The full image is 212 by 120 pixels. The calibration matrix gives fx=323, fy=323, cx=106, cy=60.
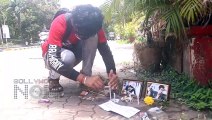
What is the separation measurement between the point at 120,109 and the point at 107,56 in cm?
74

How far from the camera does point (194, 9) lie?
10.2 feet

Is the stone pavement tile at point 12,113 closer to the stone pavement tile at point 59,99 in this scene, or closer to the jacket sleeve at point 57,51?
the stone pavement tile at point 59,99

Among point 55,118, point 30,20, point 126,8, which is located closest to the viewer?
point 55,118

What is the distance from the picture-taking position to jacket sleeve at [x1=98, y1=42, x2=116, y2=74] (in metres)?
3.43

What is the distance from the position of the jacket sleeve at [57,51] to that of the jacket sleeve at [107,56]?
515 millimetres

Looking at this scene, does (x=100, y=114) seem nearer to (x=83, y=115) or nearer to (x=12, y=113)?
(x=83, y=115)

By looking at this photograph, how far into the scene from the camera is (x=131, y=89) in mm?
3299

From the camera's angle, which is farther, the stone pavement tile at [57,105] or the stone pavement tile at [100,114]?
the stone pavement tile at [57,105]

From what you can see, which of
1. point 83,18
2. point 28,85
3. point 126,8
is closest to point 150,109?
point 83,18

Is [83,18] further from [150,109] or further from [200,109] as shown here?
[200,109]

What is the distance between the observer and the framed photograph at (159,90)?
3046mm

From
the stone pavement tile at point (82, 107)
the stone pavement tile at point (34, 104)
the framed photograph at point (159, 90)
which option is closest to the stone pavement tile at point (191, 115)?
the framed photograph at point (159, 90)

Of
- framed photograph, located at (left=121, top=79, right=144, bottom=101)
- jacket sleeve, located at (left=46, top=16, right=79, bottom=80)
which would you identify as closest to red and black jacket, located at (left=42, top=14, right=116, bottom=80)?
jacket sleeve, located at (left=46, top=16, right=79, bottom=80)

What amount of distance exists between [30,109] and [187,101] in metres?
1.51
